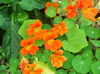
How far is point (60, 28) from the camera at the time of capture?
2055mm

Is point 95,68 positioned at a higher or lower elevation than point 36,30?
lower

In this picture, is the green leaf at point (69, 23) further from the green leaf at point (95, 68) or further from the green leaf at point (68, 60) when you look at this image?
the green leaf at point (95, 68)

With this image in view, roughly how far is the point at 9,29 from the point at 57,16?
43 centimetres

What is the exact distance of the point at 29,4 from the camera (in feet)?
7.34

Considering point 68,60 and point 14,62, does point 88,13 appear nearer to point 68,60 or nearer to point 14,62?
point 68,60

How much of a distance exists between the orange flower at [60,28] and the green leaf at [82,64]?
0.76ft

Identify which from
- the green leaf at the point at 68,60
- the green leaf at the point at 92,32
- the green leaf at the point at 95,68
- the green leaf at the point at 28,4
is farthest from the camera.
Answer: the green leaf at the point at 28,4

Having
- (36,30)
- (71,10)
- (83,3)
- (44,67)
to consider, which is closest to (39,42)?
(36,30)

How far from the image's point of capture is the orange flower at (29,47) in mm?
2024

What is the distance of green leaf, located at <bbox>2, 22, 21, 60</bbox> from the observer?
2240 millimetres

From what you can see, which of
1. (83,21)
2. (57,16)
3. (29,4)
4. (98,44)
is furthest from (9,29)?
(98,44)

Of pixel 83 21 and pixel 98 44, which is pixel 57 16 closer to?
pixel 83 21

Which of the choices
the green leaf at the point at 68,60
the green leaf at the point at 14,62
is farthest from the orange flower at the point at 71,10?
the green leaf at the point at 14,62

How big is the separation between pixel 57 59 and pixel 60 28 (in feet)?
0.81
